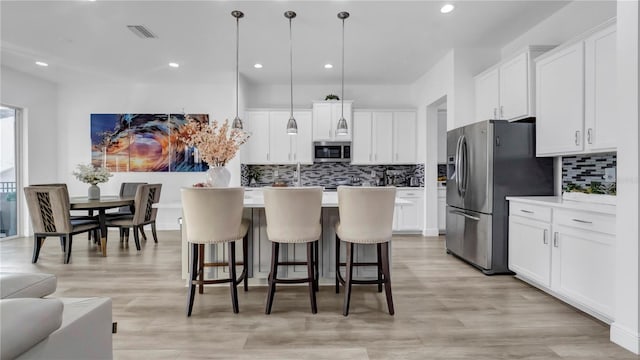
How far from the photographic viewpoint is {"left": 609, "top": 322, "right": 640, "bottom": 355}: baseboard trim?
6.59ft

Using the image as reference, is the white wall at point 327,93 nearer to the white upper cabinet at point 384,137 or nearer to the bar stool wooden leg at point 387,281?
the white upper cabinet at point 384,137

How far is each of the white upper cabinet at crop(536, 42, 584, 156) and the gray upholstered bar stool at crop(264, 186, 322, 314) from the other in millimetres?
2428

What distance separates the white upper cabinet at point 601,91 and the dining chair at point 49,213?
5708 millimetres

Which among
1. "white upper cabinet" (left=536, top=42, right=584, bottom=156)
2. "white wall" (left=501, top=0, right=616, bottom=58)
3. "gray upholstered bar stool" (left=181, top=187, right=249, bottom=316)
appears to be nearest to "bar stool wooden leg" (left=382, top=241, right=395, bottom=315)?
"gray upholstered bar stool" (left=181, top=187, right=249, bottom=316)

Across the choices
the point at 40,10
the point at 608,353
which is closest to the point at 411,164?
the point at 608,353

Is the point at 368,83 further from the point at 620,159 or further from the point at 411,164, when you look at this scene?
the point at 620,159

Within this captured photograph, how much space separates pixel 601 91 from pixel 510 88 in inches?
43.4

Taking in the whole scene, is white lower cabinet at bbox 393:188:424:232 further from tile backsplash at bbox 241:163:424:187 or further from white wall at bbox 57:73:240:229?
white wall at bbox 57:73:240:229

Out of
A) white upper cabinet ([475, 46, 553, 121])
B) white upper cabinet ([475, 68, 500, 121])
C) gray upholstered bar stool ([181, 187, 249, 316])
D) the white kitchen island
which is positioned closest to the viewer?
gray upholstered bar stool ([181, 187, 249, 316])

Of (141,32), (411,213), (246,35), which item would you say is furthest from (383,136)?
(141,32)

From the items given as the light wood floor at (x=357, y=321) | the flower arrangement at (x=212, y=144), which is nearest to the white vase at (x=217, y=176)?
the flower arrangement at (x=212, y=144)

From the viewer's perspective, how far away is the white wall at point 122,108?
630cm

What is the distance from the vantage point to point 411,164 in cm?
646

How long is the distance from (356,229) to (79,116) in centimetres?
639
